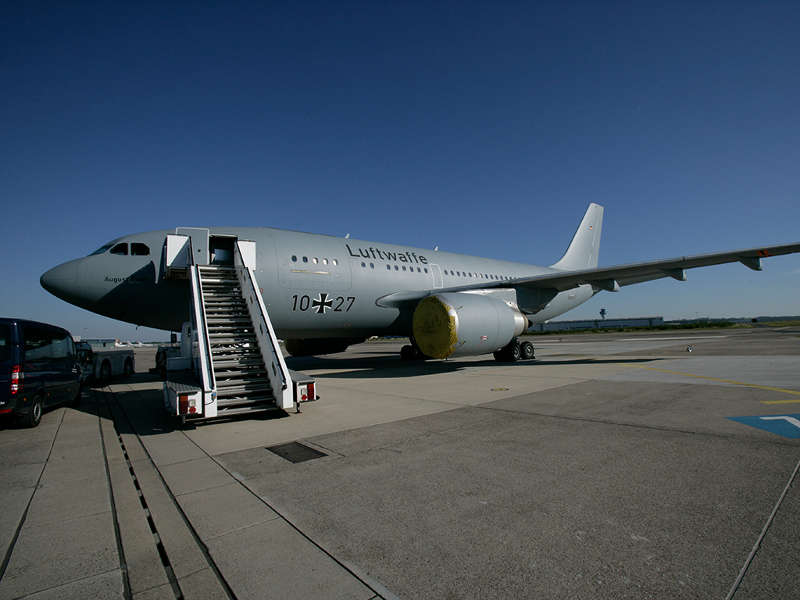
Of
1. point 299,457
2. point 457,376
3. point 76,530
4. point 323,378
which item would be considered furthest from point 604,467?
point 323,378

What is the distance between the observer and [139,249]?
32.9 ft

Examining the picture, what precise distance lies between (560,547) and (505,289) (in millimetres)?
12163

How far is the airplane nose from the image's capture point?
30.5ft

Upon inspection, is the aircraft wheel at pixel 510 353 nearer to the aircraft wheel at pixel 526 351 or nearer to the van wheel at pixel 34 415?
the aircraft wheel at pixel 526 351

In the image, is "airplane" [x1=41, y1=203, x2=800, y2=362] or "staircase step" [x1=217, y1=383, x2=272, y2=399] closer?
"staircase step" [x1=217, y1=383, x2=272, y2=399]

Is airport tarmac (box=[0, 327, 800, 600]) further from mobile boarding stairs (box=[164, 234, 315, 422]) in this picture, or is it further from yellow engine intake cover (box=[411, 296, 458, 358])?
yellow engine intake cover (box=[411, 296, 458, 358])

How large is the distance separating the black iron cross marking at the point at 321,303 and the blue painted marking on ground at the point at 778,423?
31.3ft

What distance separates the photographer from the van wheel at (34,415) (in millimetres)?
6528

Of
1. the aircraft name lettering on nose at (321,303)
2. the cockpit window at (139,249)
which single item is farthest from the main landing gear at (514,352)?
the cockpit window at (139,249)

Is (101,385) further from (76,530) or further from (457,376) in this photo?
(76,530)

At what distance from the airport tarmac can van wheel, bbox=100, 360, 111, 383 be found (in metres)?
8.34

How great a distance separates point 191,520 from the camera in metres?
3.05

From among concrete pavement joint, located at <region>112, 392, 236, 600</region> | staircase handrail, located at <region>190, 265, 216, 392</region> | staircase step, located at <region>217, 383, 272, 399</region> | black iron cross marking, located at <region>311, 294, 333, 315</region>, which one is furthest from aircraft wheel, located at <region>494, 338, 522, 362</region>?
concrete pavement joint, located at <region>112, 392, 236, 600</region>

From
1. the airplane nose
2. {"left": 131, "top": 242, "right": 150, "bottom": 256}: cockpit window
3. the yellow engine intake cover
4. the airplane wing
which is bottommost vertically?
the yellow engine intake cover
